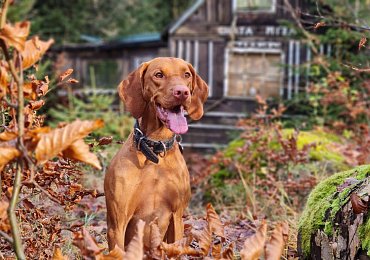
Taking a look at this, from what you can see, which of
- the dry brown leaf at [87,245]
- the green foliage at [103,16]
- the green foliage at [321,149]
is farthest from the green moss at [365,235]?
the green foliage at [103,16]

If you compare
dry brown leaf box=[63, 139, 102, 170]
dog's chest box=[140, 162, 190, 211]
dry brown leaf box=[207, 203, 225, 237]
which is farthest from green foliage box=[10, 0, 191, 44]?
dry brown leaf box=[63, 139, 102, 170]

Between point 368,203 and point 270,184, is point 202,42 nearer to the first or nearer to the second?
point 270,184

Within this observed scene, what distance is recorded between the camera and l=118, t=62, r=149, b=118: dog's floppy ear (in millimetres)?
3369

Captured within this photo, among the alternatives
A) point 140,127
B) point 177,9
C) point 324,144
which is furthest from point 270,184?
point 177,9

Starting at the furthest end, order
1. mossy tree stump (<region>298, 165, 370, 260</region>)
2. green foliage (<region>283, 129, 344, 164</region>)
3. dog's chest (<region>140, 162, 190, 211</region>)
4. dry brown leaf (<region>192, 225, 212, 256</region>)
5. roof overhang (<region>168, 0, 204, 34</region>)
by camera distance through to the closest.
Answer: roof overhang (<region>168, 0, 204, 34</region>)
green foliage (<region>283, 129, 344, 164</region>)
dog's chest (<region>140, 162, 190, 211</region>)
mossy tree stump (<region>298, 165, 370, 260</region>)
dry brown leaf (<region>192, 225, 212, 256</region>)

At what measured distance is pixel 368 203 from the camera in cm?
298

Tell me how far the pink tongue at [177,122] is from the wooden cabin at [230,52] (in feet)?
47.3

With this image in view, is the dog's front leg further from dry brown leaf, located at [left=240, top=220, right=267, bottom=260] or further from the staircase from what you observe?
the staircase

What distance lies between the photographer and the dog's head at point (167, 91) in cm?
312

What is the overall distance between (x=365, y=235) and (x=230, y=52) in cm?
1536

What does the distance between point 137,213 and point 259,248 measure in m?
1.05

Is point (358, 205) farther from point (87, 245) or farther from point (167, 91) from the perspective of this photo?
point (87, 245)

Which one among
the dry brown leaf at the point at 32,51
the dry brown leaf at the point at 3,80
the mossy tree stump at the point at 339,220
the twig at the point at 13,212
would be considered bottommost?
the mossy tree stump at the point at 339,220

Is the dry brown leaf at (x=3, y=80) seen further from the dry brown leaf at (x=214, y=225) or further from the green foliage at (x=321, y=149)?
the green foliage at (x=321, y=149)
